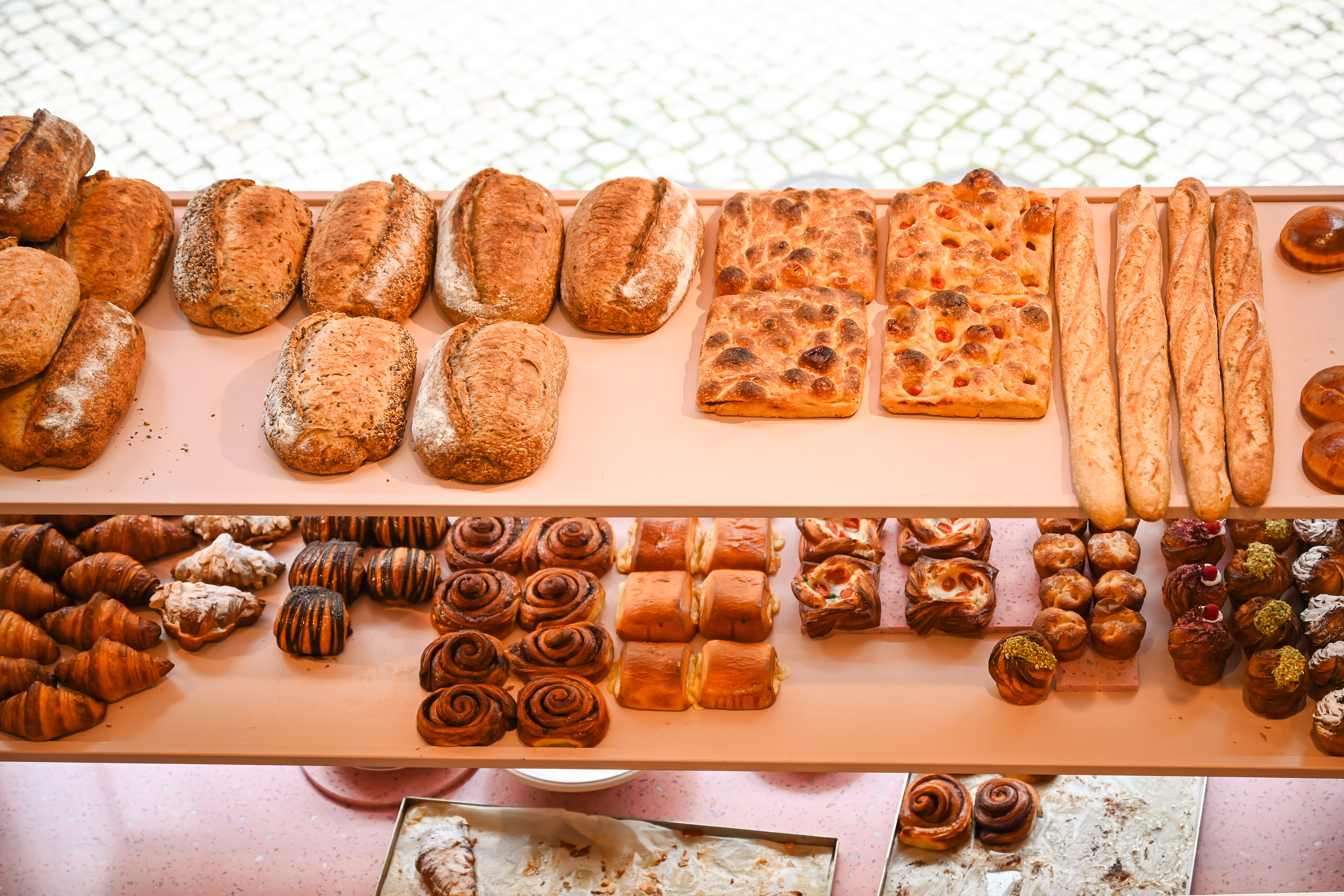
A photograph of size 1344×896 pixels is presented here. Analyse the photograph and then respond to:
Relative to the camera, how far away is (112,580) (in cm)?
264

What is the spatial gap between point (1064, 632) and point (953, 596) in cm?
27

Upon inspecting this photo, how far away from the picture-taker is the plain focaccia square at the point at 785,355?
1.94 metres

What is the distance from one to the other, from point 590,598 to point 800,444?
870 millimetres

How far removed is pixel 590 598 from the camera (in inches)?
100

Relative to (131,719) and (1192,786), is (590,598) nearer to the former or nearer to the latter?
(131,719)

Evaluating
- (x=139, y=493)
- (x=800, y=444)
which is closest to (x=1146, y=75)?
(x=800, y=444)

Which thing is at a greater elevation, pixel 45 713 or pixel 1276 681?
pixel 1276 681

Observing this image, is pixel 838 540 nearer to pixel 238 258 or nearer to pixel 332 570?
pixel 332 570

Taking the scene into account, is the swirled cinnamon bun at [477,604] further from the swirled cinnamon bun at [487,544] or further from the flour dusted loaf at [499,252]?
the flour dusted loaf at [499,252]

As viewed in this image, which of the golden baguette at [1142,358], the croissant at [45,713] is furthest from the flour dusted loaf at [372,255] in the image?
the golden baguette at [1142,358]

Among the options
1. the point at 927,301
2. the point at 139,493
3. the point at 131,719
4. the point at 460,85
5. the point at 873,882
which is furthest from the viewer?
the point at 460,85

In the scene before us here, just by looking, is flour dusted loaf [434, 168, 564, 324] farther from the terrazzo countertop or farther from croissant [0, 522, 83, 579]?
the terrazzo countertop

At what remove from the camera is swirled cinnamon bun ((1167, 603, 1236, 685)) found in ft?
7.45

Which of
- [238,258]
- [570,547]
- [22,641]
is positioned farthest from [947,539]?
[22,641]
